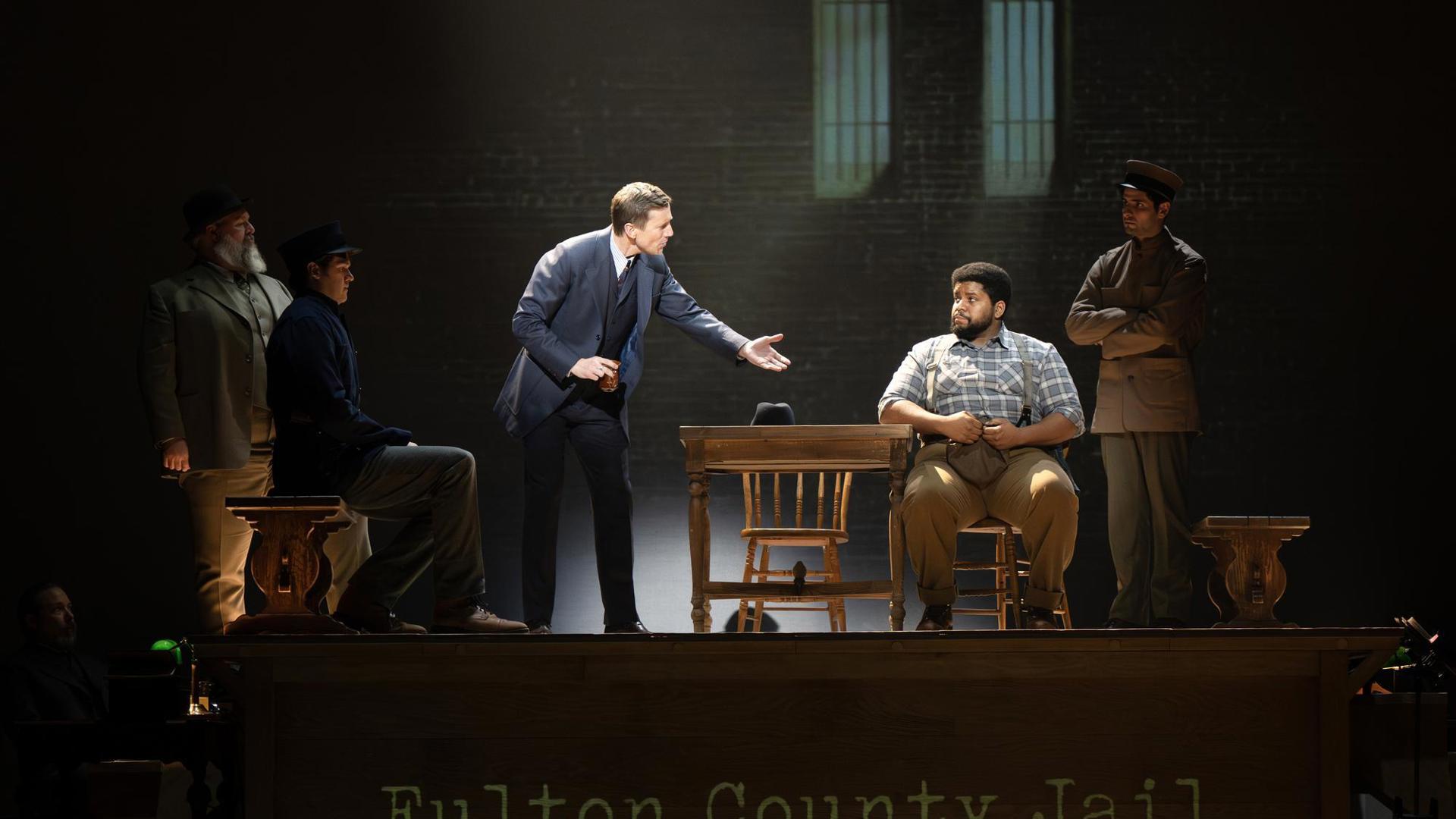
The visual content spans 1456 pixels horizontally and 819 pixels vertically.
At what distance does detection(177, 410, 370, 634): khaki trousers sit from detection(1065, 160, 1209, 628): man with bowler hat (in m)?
2.33

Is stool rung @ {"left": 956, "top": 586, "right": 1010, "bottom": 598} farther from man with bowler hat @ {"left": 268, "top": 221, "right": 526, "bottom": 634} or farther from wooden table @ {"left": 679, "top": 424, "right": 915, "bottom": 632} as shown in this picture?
man with bowler hat @ {"left": 268, "top": 221, "right": 526, "bottom": 634}

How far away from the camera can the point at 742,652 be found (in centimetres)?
362

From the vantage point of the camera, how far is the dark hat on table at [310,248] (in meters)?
4.24

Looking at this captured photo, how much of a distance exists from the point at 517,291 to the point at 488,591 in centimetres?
128

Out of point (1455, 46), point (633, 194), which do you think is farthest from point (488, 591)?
point (1455, 46)

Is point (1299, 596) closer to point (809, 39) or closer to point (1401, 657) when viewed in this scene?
point (1401, 657)

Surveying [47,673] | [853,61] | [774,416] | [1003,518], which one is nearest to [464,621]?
[774,416]

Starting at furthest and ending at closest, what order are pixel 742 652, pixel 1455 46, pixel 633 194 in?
pixel 1455 46, pixel 633 194, pixel 742 652

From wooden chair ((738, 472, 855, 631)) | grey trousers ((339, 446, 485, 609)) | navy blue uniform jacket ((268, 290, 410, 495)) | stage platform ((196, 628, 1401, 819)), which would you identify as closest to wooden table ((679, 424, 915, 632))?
wooden chair ((738, 472, 855, 631))

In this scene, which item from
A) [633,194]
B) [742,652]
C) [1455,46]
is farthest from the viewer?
[1455,46]

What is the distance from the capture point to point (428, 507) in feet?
13.5

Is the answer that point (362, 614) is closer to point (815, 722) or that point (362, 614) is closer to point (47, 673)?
point (815, 722)

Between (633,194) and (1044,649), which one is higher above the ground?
(633,194)

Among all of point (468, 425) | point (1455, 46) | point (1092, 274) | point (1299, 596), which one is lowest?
point (1299, 596)
